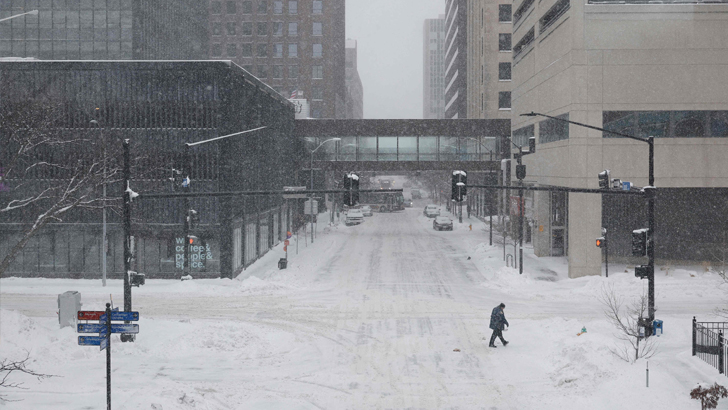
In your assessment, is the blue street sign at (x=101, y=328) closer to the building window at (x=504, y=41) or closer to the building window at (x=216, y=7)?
the building window at (x=504, y=41)

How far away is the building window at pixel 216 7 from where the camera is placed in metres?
92.4

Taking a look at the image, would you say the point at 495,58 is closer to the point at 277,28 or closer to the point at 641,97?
the point at 277,28

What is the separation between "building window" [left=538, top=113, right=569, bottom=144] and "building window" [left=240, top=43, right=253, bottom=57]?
61.3m

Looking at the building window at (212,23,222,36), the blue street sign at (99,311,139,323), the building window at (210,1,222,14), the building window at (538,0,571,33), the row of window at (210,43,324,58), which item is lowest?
the blue street sign at (99,311,139,323)

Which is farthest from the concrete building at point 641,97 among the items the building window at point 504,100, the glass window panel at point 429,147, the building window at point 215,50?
the building window at point 215,50

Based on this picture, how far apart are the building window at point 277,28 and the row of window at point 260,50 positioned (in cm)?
152

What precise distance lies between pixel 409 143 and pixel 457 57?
52.6 meters

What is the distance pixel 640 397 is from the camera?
47.5 feet

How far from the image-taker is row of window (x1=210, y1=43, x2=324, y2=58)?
92875 mm

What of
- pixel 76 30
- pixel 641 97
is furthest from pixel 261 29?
pixel 641 97

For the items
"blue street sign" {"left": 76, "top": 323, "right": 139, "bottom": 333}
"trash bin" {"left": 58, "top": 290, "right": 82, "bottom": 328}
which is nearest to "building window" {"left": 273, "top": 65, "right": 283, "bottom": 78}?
"trash bin" {"left": 58, "top": 290, "right": 82, "bottom": 328}

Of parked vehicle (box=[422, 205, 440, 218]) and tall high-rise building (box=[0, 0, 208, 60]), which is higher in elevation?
tall high-rise building (box=[0, 0, 208, 60])

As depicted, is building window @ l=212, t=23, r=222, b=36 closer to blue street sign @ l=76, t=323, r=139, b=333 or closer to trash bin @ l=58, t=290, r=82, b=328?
trash bin @ l=58, t=290, r=82, b=328

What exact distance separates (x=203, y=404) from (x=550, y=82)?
102 feet
